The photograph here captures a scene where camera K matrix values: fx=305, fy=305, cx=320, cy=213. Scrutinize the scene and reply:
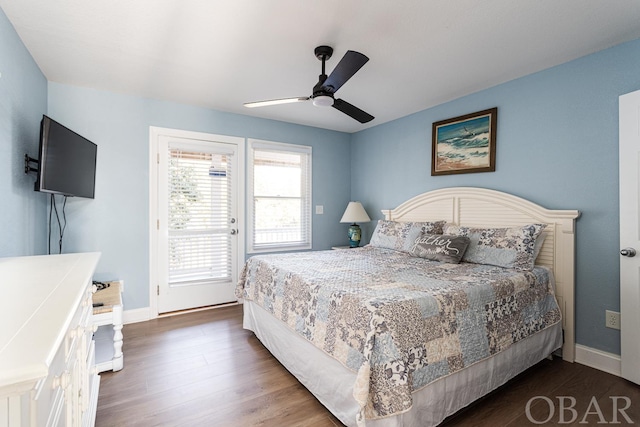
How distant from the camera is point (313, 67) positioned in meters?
2.57

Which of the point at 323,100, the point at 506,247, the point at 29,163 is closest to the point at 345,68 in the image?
the point at 323,100

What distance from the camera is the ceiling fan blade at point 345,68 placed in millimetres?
1836

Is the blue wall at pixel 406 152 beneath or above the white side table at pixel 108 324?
above

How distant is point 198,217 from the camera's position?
361 cm

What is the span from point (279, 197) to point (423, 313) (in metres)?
2.96

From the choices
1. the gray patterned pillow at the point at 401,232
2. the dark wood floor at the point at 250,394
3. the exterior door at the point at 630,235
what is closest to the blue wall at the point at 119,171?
the dark wood floor at the point at 250,394

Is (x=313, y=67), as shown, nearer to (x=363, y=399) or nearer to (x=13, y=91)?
(x=13, y=91)

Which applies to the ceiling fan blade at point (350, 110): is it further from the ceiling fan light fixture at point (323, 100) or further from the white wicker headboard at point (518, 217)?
the white wicker headboard at point (518, 217)

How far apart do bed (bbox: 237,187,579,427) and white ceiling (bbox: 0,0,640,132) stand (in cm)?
127

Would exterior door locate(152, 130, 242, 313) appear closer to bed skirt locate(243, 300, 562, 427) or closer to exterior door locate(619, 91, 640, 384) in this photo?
bed skirt locate(243, 300, 562, 427)

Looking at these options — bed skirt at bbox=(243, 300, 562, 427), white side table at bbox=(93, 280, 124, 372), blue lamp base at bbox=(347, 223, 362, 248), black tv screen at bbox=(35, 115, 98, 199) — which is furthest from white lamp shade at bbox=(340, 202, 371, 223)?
black tv screen at bbox=(35, 115, 98, 199)

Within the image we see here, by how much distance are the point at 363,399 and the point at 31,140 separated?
297 centimetres

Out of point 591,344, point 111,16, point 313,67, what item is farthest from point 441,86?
point 111,16

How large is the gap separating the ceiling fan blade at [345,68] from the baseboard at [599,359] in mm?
2739
